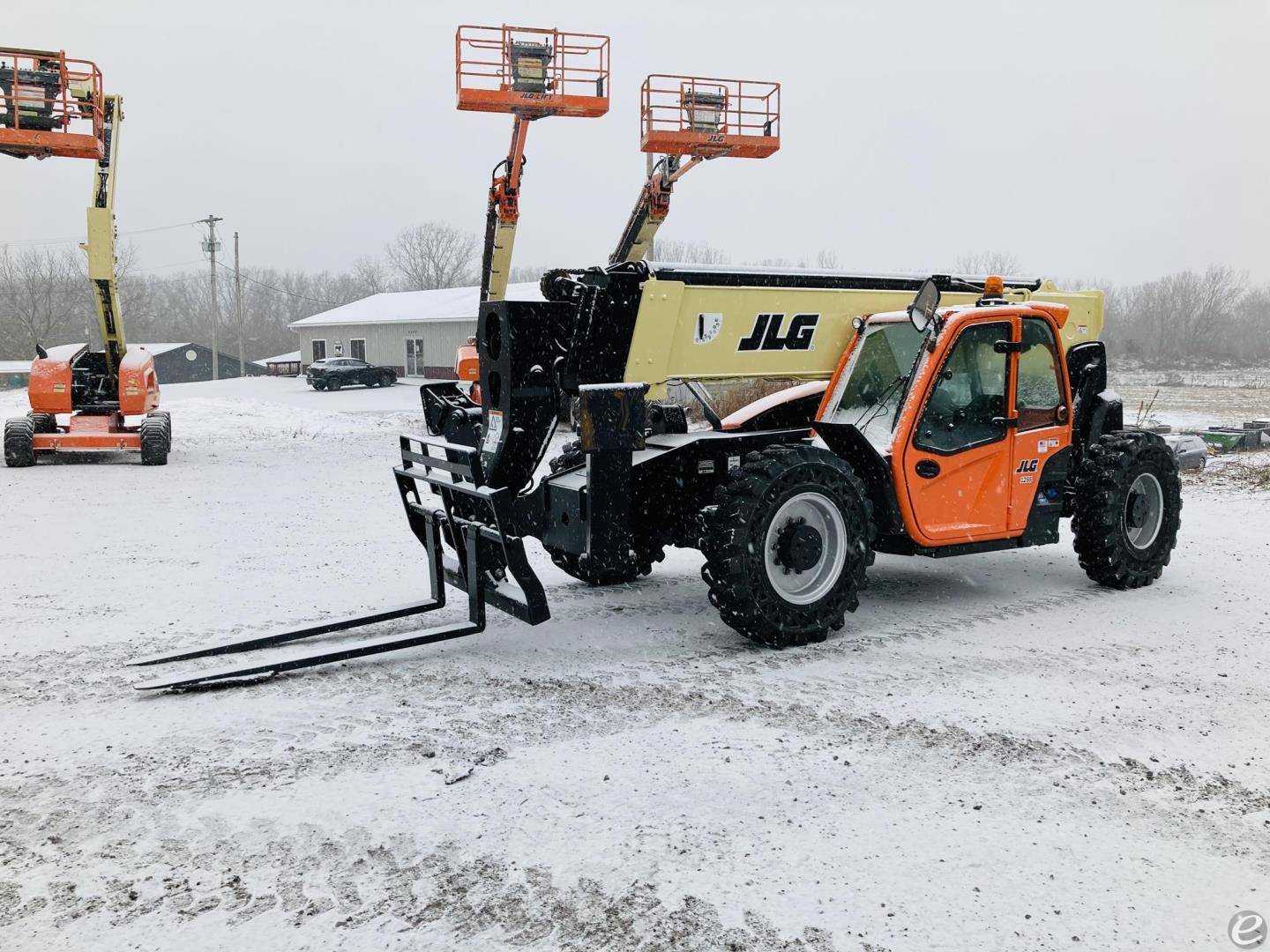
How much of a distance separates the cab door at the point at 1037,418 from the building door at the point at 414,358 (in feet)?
139

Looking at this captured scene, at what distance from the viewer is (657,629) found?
665 cm

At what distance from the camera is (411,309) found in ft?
167

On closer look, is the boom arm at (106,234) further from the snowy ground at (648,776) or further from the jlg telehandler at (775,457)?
the jlg telehandler at (775,457)

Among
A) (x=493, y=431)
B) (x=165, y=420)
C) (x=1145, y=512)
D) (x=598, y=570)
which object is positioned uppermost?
(x=493, y=431)

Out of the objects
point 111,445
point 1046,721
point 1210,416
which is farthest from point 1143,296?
point 1046,721

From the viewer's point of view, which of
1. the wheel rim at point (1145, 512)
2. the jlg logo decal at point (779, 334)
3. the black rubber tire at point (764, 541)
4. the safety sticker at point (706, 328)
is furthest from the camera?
the wheel rim at point (1145, 512)

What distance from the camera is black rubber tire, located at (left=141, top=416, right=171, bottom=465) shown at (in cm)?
1580

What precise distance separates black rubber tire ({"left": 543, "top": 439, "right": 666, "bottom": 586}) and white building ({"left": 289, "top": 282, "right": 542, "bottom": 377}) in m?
33.3

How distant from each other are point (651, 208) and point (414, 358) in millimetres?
31898

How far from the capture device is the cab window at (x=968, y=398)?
675 centimetres

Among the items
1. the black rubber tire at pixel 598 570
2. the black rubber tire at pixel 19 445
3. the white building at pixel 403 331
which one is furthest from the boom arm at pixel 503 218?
the white building at pixel 403 331

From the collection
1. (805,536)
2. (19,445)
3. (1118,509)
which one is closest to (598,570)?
(805,536)

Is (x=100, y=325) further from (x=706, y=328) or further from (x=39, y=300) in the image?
(x=39, y=300)

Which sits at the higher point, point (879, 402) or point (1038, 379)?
point (1038, 379)
